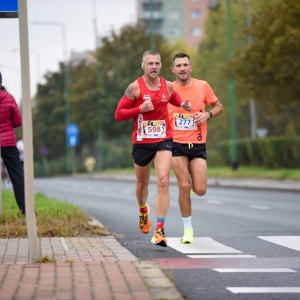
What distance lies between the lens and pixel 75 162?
259 ft

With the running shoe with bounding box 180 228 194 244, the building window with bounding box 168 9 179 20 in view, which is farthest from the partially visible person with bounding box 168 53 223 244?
the building window with bounding box 168 9 179 20

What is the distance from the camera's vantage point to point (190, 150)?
1187cm

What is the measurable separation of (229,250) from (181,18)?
160498mm

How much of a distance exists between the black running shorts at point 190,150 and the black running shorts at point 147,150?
1.39ft

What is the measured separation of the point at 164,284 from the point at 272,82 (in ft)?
91.1

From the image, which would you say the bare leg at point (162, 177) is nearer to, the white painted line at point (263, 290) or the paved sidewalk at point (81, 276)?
the paved sidewalk at point (81, 276)

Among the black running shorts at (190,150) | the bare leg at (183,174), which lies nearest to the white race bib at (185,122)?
A: the black running shorts at (190,150)

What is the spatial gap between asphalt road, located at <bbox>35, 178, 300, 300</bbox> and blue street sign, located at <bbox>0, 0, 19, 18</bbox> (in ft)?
9.39

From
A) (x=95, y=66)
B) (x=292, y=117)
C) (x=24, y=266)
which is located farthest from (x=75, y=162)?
(x=24, y=266)

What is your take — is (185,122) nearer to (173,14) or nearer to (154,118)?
(154,118)

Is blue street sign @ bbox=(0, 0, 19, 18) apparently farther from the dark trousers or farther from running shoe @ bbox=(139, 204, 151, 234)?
running shoe @ bbox=(139, 204, 151, 234)

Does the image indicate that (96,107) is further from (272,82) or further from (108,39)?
(272,82)

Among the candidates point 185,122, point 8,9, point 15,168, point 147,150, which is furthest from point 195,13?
point 147,150

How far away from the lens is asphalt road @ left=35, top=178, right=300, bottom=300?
26.0 feet
